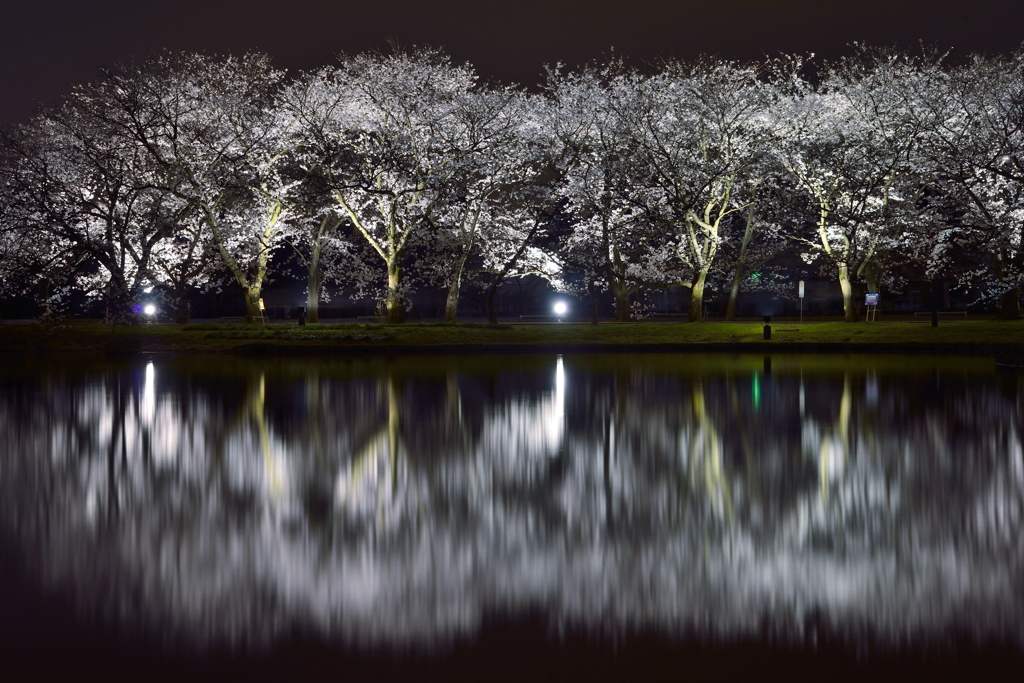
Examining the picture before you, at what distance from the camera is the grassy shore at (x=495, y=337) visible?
38.3 meters

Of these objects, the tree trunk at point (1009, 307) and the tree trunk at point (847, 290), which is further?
the tree trunk at point (847, 290)

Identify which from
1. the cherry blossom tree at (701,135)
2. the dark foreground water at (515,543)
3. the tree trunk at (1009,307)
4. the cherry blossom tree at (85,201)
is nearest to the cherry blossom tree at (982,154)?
the tree trunk at (1009,307)

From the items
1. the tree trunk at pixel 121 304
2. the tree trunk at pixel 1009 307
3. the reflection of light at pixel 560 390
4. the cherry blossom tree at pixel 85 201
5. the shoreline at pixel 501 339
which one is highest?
the cherry blossom tree at pixel 85 201

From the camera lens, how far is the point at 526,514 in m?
8.52

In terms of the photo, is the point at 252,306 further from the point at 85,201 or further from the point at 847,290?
the point at 847,290

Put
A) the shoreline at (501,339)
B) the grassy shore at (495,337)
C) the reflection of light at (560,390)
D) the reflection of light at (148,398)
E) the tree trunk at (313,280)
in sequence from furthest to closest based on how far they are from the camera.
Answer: the tree trunk at (313,280)
the grassy shore at (495,337)
the shoreline at (501,339)
the reflection of light at (560,390)
the reflection of light at (148,398)

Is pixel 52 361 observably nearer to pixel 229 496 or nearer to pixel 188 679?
pixel 229 496

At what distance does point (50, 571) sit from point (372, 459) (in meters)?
4.97

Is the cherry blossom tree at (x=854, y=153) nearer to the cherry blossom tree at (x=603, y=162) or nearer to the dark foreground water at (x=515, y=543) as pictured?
the cherry blossom tree at (x=603, y=162)

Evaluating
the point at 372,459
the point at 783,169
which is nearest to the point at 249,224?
the point at 783,169

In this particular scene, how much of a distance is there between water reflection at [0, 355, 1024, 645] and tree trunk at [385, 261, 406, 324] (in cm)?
2753

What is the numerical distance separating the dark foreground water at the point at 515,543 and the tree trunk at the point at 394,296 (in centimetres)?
2922

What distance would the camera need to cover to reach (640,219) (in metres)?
48.6

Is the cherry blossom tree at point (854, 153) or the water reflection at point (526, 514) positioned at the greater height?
the cherry blossom tree at point (854, 153)
